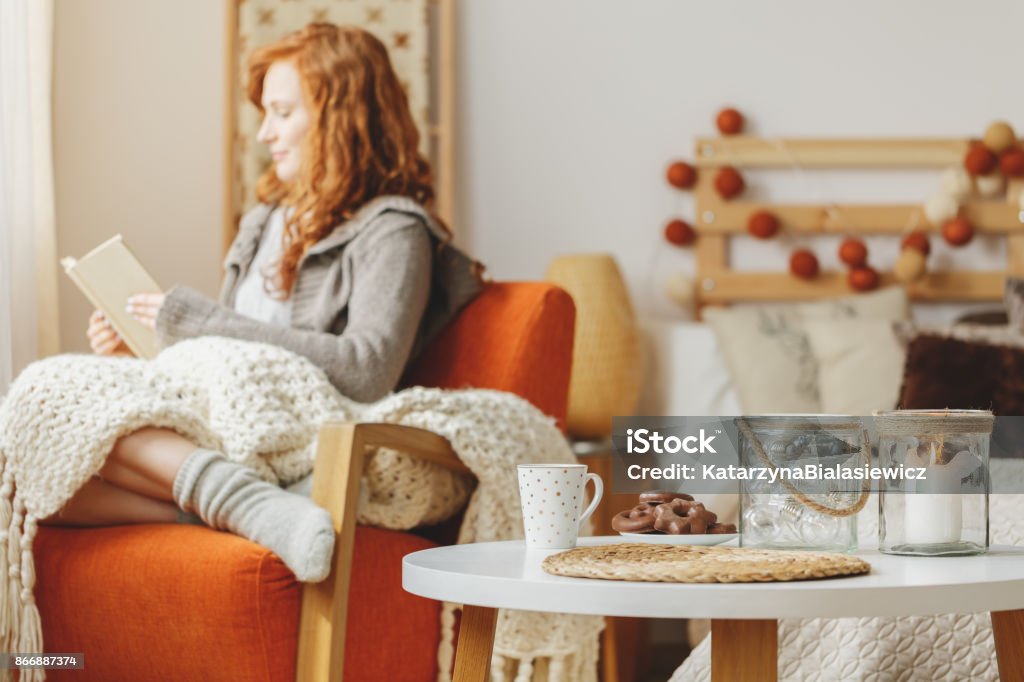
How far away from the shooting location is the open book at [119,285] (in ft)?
5.99

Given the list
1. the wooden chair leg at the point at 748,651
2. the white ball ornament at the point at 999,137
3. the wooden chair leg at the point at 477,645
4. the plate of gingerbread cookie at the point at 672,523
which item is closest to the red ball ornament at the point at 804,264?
the white ball ornament at the point at 999,137

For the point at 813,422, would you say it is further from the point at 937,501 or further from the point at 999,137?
the point at 999,137

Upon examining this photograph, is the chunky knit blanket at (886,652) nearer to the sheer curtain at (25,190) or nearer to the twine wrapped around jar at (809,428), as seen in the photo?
the twine wrapped around jar at (809,428)

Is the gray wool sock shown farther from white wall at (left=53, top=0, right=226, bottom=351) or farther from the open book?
white wall at (left=53, top=0, right=226, bottom=351)

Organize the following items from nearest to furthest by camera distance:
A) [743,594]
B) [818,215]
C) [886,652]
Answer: [743,594] < [886,652] < [818,215]

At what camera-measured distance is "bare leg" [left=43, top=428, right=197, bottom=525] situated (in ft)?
4.76

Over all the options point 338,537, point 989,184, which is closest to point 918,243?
point 989,184

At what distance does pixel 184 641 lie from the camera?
1.37m

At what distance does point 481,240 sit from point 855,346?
93cm

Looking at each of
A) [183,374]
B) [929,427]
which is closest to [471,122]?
[183,374]

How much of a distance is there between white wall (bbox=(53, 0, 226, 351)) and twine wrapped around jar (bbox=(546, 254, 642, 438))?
2.80 ft

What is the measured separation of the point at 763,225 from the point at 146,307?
155 centimetres

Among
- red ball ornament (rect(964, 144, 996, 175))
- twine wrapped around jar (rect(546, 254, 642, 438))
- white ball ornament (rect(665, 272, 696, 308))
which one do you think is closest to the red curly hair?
twine wrapped around jar (rect(546, 254, 642, 438))

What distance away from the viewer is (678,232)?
2879mm
